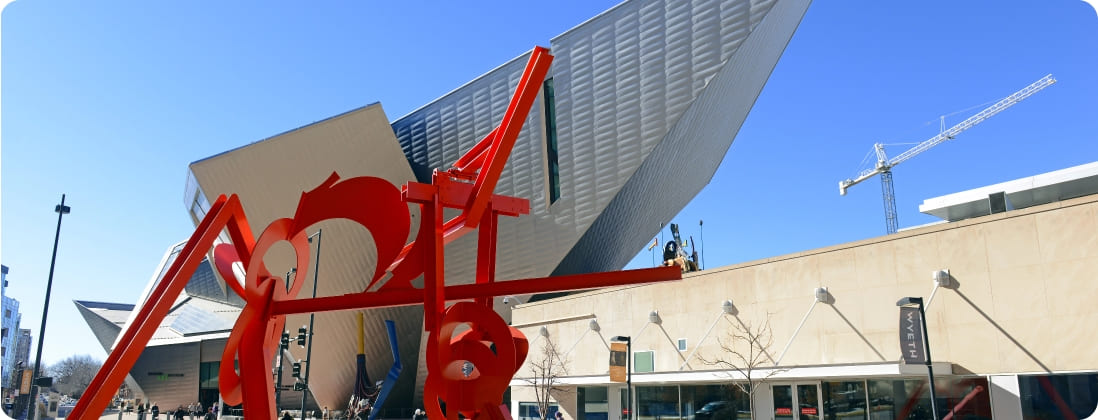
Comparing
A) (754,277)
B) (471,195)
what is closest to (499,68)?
(754,277)

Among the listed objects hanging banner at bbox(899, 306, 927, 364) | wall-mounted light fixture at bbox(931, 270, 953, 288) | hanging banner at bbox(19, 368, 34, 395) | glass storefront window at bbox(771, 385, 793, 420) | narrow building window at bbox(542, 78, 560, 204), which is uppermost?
narrow building window at bbox(542, 78, 560, 204)

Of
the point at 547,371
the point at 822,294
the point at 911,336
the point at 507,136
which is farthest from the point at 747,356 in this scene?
the point at 507,136

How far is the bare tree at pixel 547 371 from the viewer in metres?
29.8

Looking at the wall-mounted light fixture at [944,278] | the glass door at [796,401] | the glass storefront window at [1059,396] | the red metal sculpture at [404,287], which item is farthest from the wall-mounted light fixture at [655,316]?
the red metal sculpture at [404,287]

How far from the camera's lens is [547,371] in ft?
104

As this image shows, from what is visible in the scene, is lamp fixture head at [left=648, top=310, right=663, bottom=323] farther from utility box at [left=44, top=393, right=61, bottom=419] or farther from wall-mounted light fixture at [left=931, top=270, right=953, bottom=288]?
utility box at [left=44, top=393, right=61, bottom=419]

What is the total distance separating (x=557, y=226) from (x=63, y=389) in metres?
155

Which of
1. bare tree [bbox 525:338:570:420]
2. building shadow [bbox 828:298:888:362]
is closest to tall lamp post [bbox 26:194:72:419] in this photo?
bare tree [bbox 525:338:570:420]

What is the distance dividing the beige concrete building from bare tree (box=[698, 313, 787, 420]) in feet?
0.20

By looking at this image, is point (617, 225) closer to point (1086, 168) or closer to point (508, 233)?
point (508, 233)

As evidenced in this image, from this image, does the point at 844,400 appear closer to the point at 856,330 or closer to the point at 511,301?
the point at 856,330

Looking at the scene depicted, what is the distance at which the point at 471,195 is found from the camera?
40.4ft

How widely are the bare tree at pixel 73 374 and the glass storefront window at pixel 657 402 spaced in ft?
423

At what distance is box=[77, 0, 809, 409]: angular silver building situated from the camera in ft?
103
